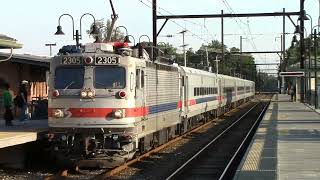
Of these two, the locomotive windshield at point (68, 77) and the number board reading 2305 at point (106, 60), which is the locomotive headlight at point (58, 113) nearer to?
the locomotive windshield at point (68, 77)

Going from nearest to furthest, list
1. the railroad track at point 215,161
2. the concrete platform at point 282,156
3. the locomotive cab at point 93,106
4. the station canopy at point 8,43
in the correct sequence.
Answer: the concrete platform at point 282,156, the station canopy at point 8,43, the locomotive cab at point 93,106, the railroad track at point 215,161

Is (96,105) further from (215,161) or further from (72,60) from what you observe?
(215,161)

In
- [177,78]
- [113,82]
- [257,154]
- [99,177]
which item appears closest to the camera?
[99,177]

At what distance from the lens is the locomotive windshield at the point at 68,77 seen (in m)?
15.7

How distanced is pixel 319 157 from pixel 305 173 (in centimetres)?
329

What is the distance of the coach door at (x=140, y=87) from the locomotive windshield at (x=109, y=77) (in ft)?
2.53

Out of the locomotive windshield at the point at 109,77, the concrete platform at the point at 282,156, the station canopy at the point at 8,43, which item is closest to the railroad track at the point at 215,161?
the concrete platform at the point at 282,156

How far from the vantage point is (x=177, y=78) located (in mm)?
23922

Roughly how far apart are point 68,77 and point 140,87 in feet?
6.59

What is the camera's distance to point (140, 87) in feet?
54.7

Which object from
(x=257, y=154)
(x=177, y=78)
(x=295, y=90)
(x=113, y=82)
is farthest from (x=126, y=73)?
(x=295, y=90)

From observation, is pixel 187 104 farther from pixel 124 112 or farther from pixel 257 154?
pixel 124 112

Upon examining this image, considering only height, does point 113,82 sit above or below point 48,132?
above

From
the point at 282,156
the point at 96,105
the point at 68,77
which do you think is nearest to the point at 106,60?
the point at 68,77
